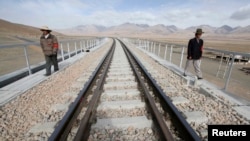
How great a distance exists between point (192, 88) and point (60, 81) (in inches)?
179

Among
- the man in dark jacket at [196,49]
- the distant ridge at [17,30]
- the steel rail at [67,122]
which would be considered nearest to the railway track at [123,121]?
the steel rail at [67,122]

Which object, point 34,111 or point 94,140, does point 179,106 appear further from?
A: point 34,111

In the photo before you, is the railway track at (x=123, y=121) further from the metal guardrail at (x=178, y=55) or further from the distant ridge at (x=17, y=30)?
the distant ridge at (x=17, y=30)

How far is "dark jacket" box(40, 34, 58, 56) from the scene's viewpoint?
21.5 feet

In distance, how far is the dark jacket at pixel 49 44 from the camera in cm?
655

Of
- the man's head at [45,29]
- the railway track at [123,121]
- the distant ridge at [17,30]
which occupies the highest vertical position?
the distant ridge at [17,30]

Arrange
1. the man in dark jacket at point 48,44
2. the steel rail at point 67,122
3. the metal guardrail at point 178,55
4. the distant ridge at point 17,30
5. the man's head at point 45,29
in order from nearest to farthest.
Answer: the steel rail at point 67,122 < the metal guardrail at point 178,55 < the man's head at point 45,29 < the man in dark jacket at point 48,44 < the distant ridge at point 17,30

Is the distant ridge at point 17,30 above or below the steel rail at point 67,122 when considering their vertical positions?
above

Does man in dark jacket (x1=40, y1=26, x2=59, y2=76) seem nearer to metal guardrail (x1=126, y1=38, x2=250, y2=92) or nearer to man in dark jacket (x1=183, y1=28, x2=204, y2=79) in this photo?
man in dark jacket (x1=183, y1=28, x2=204, y2=79)

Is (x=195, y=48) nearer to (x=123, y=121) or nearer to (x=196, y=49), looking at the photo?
(x=196, y=49)

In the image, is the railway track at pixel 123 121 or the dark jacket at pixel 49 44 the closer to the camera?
the railway track at pixel 123 121

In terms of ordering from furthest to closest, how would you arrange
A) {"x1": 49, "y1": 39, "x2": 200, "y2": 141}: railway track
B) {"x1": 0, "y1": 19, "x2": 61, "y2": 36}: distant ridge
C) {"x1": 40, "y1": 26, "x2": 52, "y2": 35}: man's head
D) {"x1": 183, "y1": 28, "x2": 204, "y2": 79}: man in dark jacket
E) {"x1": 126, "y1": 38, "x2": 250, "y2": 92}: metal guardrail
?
1. {"x1": 0, "y1": 19, "x2": 61, "y2": 36}: distant ridge
2. {"x1": 40, "y1": 26, "x2": 52, "y2": 35}: man's head
3. {"x1": 183, "y1": 28, "x2": 204, "y2": 79}: man in dark jacket
4. {"x1": 126, "y1": 38, "x2": 250, "y2": 92}: metal guardrail
5. {"x1": 49, "y1": 39, "x2": 200, "y2": 141}: railway track

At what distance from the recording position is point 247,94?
9.45 metres

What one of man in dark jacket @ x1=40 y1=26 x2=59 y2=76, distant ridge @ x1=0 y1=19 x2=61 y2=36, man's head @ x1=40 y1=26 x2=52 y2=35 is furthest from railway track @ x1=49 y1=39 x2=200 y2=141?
distant ridge @ x1=0 y1=19 x2=61 y2=36
